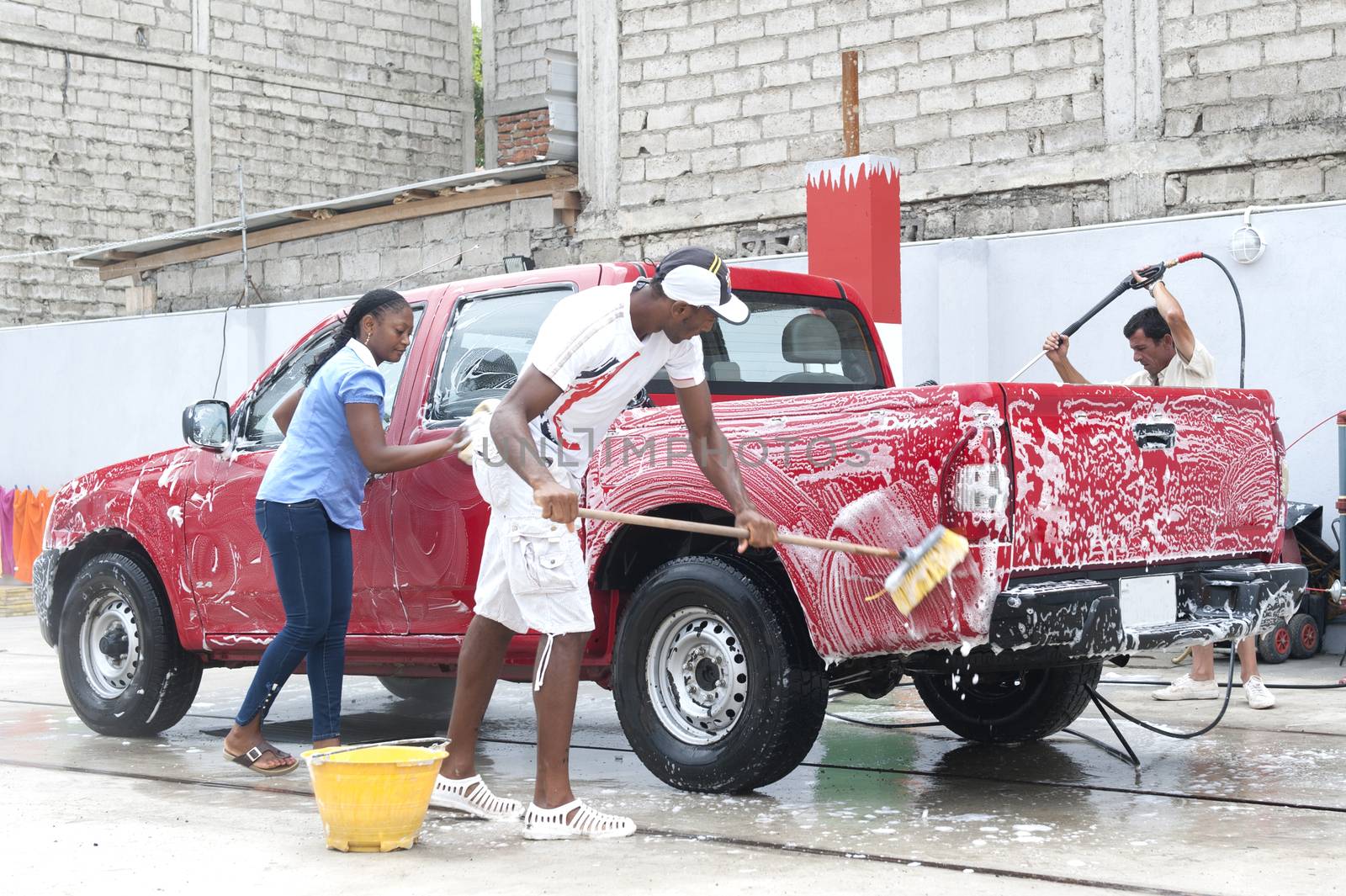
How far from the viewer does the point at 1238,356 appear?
10391 millimetres

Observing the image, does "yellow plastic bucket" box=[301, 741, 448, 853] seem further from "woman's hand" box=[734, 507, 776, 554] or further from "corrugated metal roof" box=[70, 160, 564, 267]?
"corrugated metal roof" box=[70, 160, 564, 267]

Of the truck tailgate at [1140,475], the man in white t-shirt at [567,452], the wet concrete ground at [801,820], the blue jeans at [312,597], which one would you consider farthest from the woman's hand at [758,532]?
the blue jeans at [312,597]

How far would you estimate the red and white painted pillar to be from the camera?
11102 millimetres

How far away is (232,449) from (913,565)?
3.44 m

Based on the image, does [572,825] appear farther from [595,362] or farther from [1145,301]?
[1145,301]

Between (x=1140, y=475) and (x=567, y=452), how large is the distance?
1843 mm

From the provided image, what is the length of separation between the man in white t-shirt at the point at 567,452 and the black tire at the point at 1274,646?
17.3 feet

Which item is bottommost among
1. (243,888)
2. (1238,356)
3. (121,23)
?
(243,888)

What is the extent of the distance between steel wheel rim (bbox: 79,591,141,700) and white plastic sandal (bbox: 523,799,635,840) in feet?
10.0

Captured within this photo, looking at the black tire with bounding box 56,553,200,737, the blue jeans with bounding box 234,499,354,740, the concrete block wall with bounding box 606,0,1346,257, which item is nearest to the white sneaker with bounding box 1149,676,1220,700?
the blue jeans with bounding box 234,499,354,740

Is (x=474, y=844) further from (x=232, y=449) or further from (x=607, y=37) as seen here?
(x=607, y=37)

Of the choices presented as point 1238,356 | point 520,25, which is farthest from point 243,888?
point 520,25

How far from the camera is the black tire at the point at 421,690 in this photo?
911cm

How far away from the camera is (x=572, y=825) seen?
522 centimetres
